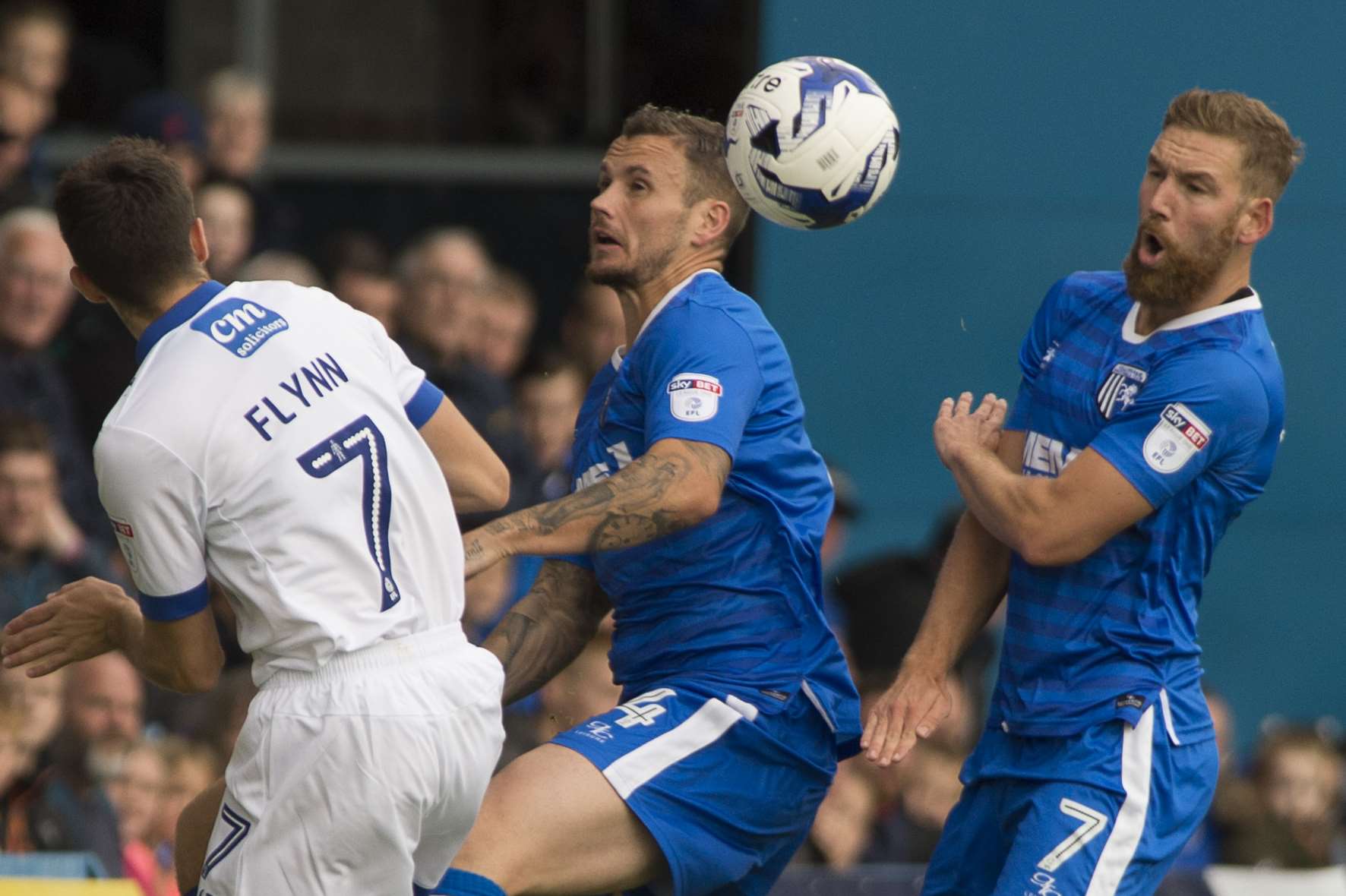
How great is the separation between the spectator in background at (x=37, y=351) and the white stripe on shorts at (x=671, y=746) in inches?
144

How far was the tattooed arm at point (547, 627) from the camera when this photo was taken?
5.52 m

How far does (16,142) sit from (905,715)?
16.9 feet

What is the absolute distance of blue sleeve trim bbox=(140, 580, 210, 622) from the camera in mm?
4340

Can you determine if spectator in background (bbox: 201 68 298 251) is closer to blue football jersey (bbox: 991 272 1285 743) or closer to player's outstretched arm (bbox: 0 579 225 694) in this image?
player's outstretched arm (bbox: 0 579 225 694)

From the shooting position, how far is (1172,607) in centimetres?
513

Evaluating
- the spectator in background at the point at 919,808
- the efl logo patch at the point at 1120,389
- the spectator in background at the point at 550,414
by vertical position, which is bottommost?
the spectator in background at the point at 919,808

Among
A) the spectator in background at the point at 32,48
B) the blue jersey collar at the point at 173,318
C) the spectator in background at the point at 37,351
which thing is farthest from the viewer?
the spectator in background at the point at 32,48

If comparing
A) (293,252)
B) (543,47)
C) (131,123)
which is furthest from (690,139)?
(543,47)

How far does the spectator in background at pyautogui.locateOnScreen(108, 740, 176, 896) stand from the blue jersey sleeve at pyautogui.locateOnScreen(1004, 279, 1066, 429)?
3.55 meters

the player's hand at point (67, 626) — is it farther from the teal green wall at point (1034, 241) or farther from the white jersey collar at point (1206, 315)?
the teal green wall at point (1034, 241)

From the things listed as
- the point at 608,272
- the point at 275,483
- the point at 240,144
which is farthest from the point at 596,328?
the point at 275,483

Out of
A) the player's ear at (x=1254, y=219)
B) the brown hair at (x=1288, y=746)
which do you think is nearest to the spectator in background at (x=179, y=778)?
the player's ear at (x=1254, y=219)

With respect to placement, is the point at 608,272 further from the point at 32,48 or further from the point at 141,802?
the point at 32,48

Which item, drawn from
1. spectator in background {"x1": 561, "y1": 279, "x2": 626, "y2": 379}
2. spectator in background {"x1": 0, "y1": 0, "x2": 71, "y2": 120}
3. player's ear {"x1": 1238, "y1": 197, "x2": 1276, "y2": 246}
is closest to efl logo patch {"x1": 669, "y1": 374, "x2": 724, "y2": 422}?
player's ear {"x1": 1238, "y1": 197, "x2": 1276, "y2": 246}
